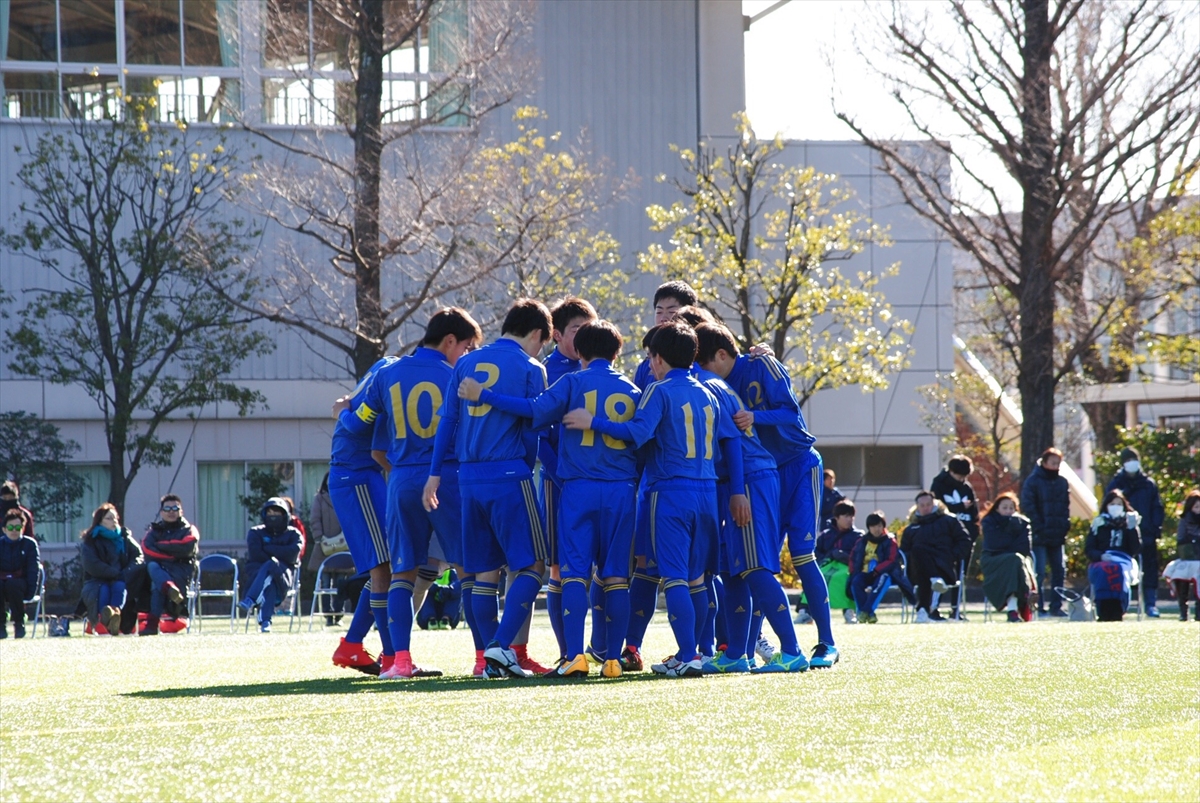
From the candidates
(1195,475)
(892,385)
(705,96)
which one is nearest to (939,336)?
(892,385)

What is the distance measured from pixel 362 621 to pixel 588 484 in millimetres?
1634

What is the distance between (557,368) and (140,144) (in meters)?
18.2

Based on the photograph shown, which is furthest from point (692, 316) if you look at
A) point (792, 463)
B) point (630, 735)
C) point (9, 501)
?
point (9, 501)

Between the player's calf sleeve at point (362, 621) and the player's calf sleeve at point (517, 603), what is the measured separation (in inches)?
34.1

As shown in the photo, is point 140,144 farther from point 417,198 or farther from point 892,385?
point 892,385

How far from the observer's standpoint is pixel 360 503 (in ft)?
27.5

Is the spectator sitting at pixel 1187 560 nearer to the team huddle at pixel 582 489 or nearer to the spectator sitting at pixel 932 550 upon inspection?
the spectator sitting at pixel 932 550

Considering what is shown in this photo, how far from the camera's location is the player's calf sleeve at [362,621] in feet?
27.4

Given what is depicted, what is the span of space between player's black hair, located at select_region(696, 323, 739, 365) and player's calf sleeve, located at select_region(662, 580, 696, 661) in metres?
1.30

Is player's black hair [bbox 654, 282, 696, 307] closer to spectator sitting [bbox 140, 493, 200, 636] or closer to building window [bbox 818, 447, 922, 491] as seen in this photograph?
spectator sitting [bbox 140, 493, 200, 636]

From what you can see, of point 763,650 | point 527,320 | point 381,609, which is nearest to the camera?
point 527,320

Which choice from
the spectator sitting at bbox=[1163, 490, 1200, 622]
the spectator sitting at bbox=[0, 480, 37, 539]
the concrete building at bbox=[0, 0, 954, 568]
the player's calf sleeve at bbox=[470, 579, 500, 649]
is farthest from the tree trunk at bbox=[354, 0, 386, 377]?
the player's calf sleeve at bbox=[470, 579, 500, 649]

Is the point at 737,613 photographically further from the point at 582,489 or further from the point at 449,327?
the point at 449,327

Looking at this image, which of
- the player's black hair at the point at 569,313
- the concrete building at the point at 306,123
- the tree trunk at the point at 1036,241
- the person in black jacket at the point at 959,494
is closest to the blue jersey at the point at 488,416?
the player's black hair at the point at 569,313
